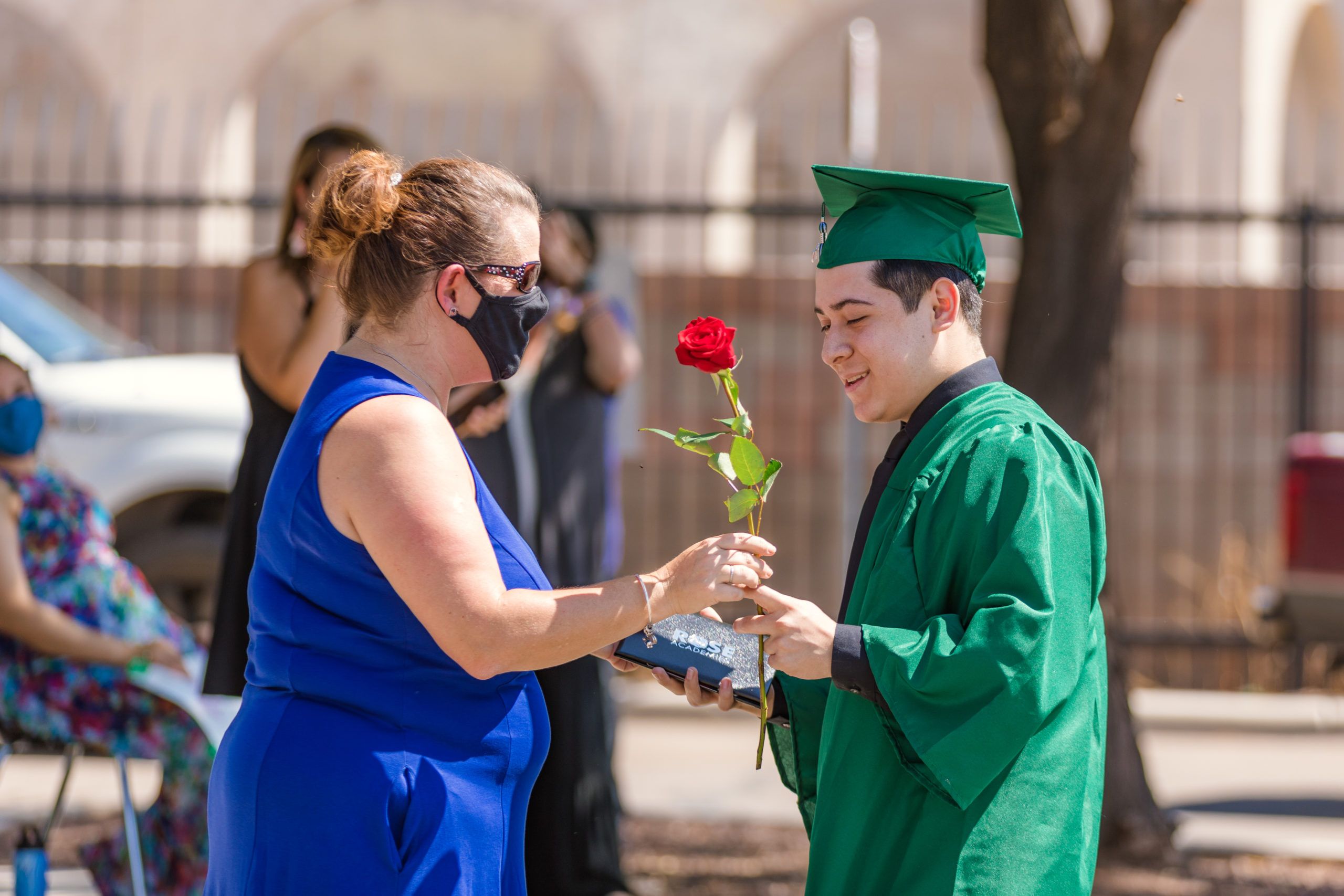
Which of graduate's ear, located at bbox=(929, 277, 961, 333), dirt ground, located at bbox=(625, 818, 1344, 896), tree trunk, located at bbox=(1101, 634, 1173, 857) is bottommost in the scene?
dirt ground, located at bbox=(625, 818, 1344, 896)

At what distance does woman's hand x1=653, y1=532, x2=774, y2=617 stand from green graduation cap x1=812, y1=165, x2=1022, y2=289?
Answer: 0.46 m

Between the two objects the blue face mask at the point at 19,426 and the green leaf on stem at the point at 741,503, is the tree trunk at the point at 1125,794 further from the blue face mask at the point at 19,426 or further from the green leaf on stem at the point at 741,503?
the blue face mask at the point at 19,426

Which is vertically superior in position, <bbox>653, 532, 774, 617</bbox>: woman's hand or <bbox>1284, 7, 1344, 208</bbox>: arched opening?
<bbox>1284, 7, 1344, 208</bbox>: arched opening

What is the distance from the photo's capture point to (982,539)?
6.99ft

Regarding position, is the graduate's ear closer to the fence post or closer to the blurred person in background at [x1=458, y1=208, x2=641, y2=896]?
the blurred person in background at [x1=458, y1=208, x2=641, y2=896]

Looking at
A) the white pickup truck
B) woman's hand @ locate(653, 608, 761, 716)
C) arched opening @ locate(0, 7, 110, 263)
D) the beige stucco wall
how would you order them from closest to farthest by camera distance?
1. woman's hand @ locate(653, 608, 761, 716)
2. the white pickup truck
3. the beige stucco wall
4. arched opening @ locate(0, 7, 110, 263)

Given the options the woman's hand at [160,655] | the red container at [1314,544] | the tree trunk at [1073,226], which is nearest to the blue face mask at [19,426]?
the woman's hand at [160,655]

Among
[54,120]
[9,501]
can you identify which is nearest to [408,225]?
[9,501]

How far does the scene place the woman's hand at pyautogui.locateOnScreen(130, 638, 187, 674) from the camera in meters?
3.79

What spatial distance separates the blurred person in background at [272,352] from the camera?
3471mm

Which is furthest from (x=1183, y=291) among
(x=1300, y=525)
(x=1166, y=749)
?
(x=1166, y=749)

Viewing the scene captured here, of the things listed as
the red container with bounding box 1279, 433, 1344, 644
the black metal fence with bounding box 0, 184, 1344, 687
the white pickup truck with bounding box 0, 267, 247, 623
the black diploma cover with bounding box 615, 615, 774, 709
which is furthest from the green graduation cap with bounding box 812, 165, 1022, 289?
the black metal fence with bounding box 0, 184, 1344, 687

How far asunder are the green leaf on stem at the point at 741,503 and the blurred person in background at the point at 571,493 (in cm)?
190

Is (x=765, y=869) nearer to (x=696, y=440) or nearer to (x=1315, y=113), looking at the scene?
(x=696, y=440)
